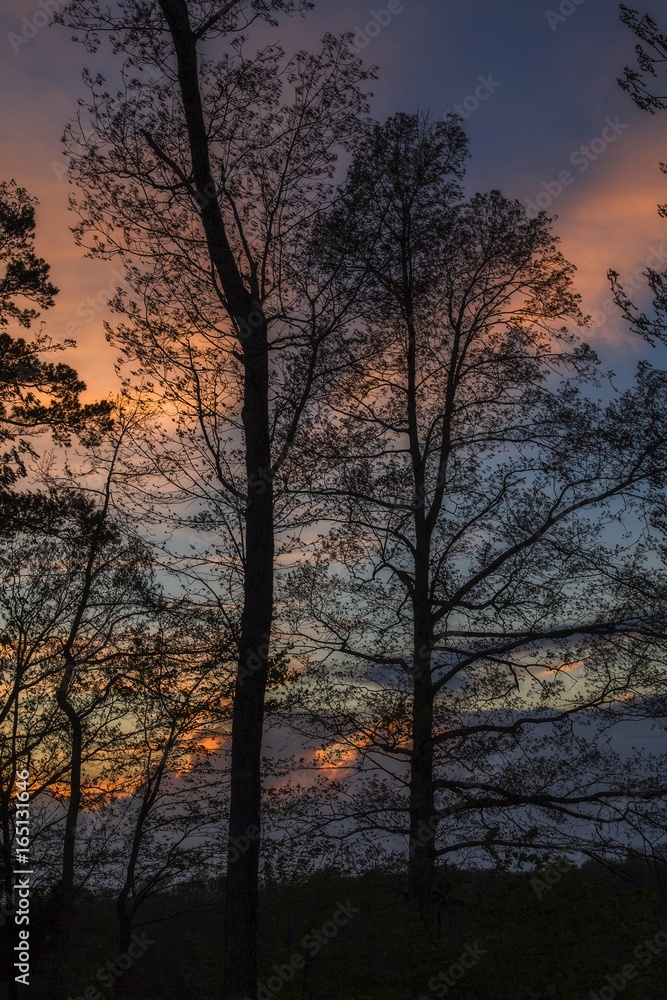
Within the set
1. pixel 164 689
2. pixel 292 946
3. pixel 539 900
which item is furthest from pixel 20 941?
pixel 539 900

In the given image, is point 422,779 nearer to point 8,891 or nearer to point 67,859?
point 67,859

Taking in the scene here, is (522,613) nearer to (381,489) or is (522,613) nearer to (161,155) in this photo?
(381,489)

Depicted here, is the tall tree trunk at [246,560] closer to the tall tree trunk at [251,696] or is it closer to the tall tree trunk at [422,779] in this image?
the tall tree trunk at [251,696]

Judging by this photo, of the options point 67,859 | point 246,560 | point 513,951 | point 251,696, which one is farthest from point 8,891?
point 513,951

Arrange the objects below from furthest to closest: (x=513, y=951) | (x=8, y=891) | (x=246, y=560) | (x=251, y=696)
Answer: (x=8, y=891) < (x=246, y=560) < (x=251, y=696) < (x=513, y=951)

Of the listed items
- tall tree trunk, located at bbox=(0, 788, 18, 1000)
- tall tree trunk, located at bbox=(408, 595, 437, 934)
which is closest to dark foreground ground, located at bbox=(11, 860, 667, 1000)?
tall tree trunk, located at bbox=(408, 595, 437, 934)

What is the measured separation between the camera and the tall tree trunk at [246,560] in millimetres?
8969

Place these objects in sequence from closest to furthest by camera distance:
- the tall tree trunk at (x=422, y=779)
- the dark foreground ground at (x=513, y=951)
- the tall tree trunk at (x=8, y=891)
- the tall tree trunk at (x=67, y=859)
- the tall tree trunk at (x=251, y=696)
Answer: the dark foreground ground at (x=513, y=951) < the tall tree trunk at (x=251, y=696) < the tall tree trunk at (x=422, y=779) < the tall tree trunk at (x=67, y=859) < the tall tree trunk at (x=8, y=891)

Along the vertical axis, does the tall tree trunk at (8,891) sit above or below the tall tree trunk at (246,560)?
below

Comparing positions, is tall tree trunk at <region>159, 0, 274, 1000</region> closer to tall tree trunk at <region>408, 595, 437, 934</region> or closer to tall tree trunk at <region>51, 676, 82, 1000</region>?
tall tree trunk at <region>408, 595, 437, 934</region>

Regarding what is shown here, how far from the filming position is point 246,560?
10055mm

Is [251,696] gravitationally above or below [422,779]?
above

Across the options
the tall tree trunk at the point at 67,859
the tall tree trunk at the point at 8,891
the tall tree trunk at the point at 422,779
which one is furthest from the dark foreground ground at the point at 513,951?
the tall tree trunk at the point at 8,891

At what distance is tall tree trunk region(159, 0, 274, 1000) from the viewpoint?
897 centimetres
